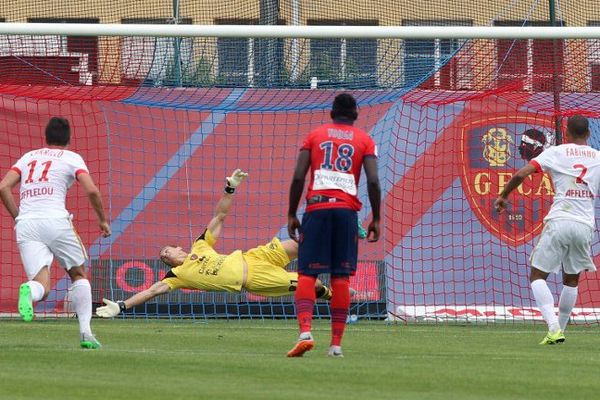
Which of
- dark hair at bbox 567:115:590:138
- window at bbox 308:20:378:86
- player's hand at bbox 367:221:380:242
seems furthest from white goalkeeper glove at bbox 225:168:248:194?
player's hand at bbox 367:221:380:242

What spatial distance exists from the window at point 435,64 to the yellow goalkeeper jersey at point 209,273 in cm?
326

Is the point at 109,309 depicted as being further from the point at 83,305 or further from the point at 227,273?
the point at 83,305

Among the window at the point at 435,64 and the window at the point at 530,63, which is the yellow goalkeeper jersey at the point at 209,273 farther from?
the window at the point at 530,63

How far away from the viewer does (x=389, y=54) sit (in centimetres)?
1781

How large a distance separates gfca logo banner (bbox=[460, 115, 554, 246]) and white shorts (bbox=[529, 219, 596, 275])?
488 cm

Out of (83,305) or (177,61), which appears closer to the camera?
(83,305)

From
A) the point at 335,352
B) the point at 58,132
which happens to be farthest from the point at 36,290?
the point at 335,352

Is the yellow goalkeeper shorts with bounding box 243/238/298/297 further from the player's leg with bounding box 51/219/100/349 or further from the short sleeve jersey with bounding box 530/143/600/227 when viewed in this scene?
the player's leg with bounding box 51/219/100/349

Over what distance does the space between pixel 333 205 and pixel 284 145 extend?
7.84 m

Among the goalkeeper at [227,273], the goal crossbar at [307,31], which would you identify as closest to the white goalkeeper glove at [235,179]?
the goalkeeper at [227,273]

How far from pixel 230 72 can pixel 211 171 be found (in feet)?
4.19

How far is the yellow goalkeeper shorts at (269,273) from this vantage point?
16328 mm

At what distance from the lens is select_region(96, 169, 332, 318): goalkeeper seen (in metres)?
16.3

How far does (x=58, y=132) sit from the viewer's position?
11.3m
